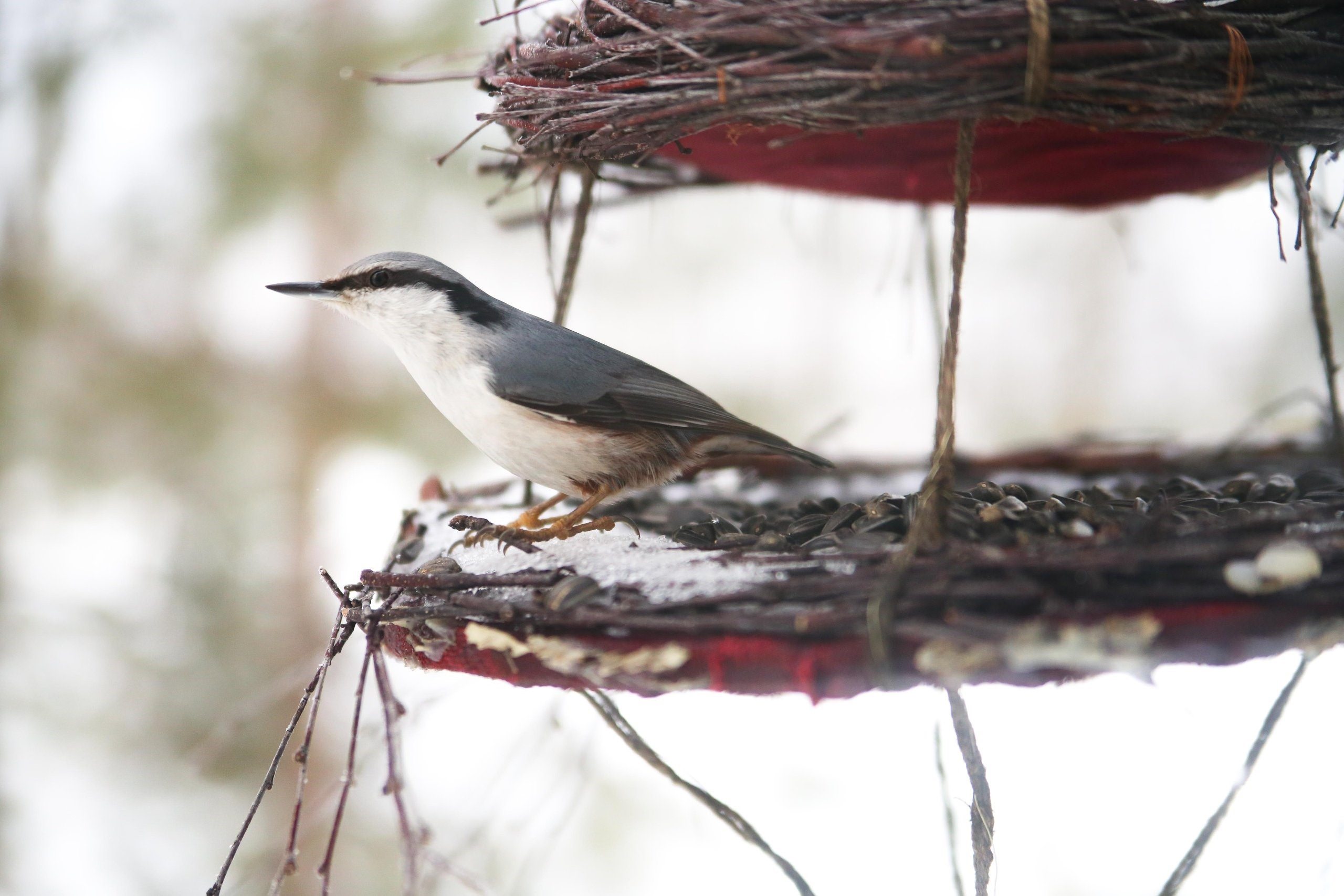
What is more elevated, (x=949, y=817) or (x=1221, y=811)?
(x=1221, y=811)

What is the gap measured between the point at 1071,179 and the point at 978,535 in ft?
3.94

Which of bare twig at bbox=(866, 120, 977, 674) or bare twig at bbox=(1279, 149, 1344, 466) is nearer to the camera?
bare twig at bbox=(866, 120, 977, 674)

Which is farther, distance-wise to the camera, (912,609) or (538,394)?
(538,394)

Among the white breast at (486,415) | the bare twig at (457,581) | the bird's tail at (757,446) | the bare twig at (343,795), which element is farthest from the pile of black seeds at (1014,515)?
the bare twig at (343,795)

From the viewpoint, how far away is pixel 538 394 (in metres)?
1.87

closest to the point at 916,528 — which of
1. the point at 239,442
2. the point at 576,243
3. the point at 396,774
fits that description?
the point at 396,774

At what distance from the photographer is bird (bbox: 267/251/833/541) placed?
1890 mm

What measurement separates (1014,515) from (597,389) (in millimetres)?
797

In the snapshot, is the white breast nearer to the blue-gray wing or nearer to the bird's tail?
the blue-gray wing

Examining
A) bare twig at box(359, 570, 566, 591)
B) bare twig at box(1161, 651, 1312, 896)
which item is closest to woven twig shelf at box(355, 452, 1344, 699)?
bare twig at box(359, 570, 566, 591)

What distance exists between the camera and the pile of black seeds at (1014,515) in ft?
4.57

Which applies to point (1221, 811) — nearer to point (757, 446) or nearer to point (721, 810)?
point (721, 810)

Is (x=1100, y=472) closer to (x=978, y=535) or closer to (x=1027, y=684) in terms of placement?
(x=978, y=535)

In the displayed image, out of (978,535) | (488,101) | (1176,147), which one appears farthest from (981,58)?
(488,101)
